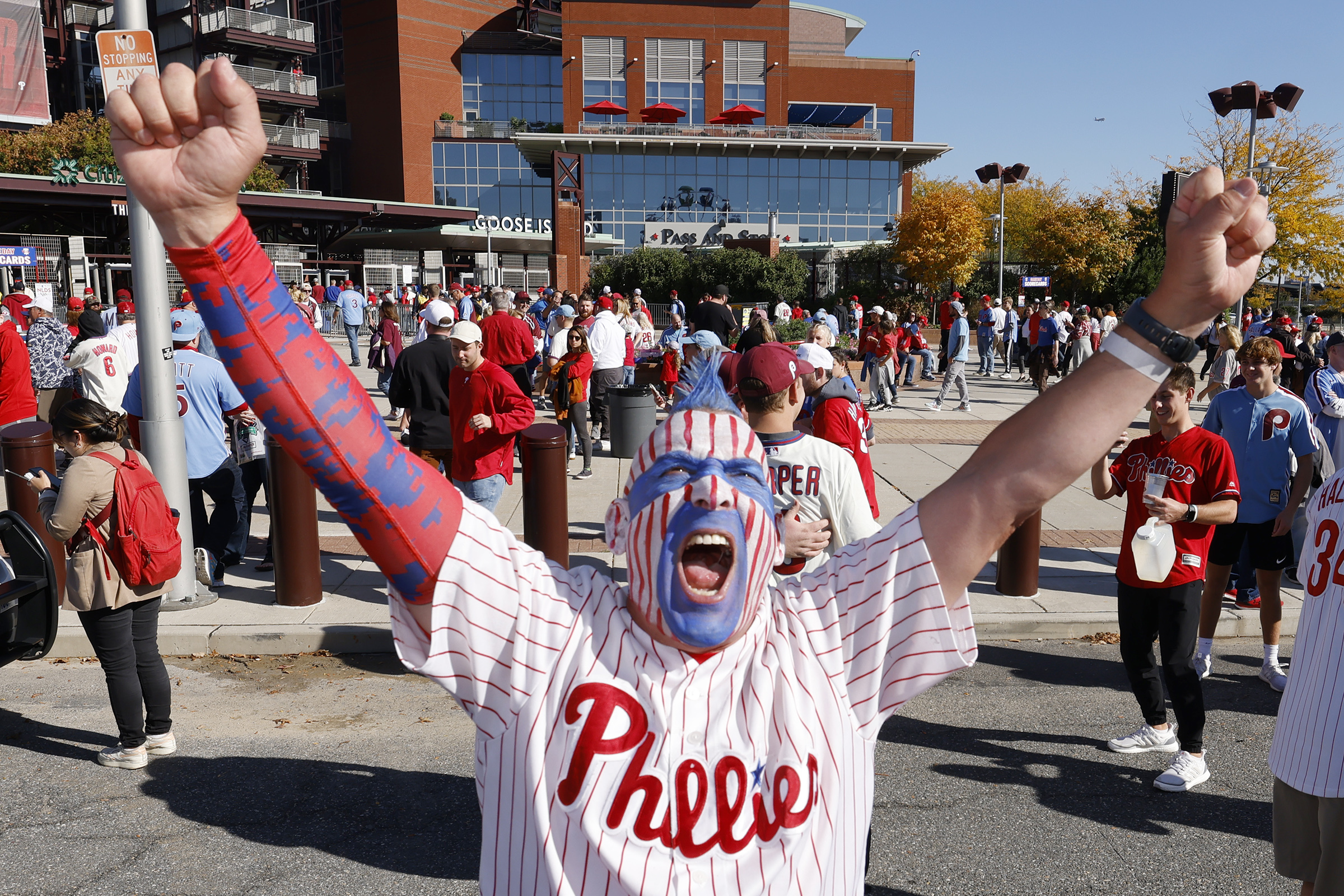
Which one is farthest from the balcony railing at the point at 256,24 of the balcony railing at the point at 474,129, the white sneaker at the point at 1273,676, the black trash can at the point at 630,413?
the white sneaker at the point at 1273,676

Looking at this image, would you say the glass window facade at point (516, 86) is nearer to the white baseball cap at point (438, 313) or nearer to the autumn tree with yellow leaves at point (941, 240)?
the autumn tree with yellow leaves at point (941, 240)

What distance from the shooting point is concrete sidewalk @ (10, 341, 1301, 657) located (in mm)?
→ 6488

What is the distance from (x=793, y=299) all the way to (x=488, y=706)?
134 ft

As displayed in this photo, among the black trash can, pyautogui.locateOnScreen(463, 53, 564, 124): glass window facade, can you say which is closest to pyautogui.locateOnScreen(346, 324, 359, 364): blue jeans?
the black trash can

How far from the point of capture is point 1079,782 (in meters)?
4.64

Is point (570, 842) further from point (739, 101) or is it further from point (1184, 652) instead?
point (739, 101)

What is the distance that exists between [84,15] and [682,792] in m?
64.1

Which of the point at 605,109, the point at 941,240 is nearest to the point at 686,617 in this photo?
the point at 941,240

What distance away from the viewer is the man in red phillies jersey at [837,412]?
5066 millimetres

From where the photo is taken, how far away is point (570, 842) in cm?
151

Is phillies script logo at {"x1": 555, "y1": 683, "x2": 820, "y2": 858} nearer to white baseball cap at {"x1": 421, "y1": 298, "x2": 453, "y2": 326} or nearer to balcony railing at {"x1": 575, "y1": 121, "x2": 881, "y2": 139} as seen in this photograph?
white baseball cap at {"x1": 421, "y1": 298, "x2": 453, "y2": 326}

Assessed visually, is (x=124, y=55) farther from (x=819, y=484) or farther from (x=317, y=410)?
(x=317, y=410)

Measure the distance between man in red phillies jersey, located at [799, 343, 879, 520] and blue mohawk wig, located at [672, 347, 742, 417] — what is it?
2807mm

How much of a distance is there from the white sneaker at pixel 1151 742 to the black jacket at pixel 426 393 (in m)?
5.19
